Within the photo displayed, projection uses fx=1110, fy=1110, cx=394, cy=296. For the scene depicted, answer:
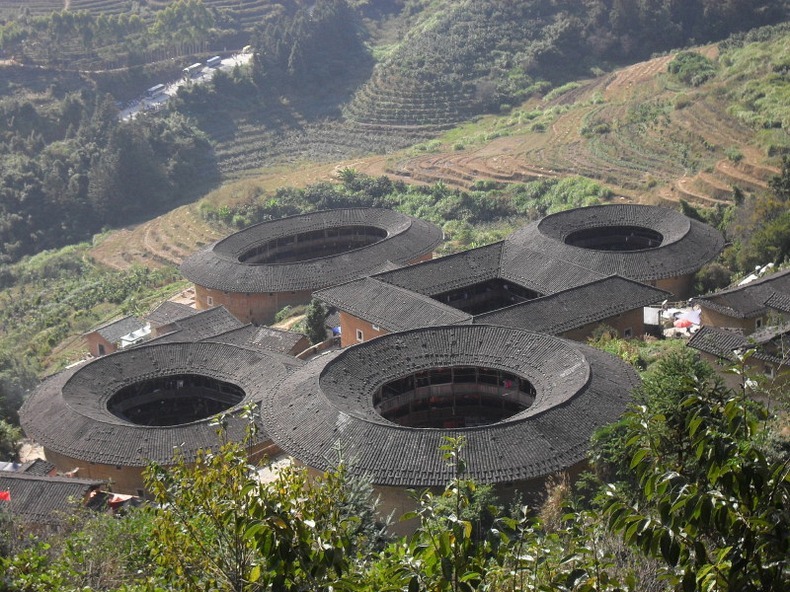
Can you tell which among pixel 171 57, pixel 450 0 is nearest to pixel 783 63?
Answer: pixel 450 0

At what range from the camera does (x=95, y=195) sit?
70062 mm

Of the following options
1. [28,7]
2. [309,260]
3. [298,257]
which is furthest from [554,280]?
[28,7]

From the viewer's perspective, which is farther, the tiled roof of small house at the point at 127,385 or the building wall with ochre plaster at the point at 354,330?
the building wall with ochre plaster at the point at 354,330

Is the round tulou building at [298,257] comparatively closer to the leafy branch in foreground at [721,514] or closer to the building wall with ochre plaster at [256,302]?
the building wall with ochre plaster at [256,302]

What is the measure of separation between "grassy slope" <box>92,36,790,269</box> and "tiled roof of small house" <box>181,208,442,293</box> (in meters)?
12.0

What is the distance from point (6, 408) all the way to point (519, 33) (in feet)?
176

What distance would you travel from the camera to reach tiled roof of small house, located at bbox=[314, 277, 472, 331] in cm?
3366

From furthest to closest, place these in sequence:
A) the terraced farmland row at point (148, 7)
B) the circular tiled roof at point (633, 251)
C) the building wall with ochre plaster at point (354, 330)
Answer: the terraced farmland row at point (148, 7)
the circular tiled roof at point (633, 251)
the building wall with ochre plaster at point (354, 330)

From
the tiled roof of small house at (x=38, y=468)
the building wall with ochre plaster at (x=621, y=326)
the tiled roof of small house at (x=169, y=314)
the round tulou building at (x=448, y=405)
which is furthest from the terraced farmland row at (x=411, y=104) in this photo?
the tiled roof of small house at (x=38, y=468)

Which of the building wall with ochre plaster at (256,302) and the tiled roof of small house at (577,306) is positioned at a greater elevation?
the tiled roof of small house at (577,306)

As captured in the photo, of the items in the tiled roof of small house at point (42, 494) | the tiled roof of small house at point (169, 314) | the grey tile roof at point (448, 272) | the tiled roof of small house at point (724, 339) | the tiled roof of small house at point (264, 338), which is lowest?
the tiled roof of small house at point (169, 314)

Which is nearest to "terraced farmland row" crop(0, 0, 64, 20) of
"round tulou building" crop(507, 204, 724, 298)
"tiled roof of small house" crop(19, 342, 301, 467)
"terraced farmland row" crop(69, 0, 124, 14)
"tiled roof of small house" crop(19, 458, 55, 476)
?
"terraced farmland row" crop(69, 0, 124, 14)

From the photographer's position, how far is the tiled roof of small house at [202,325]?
3859 centimetres

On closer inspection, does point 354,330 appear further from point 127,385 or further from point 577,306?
point 127,385
